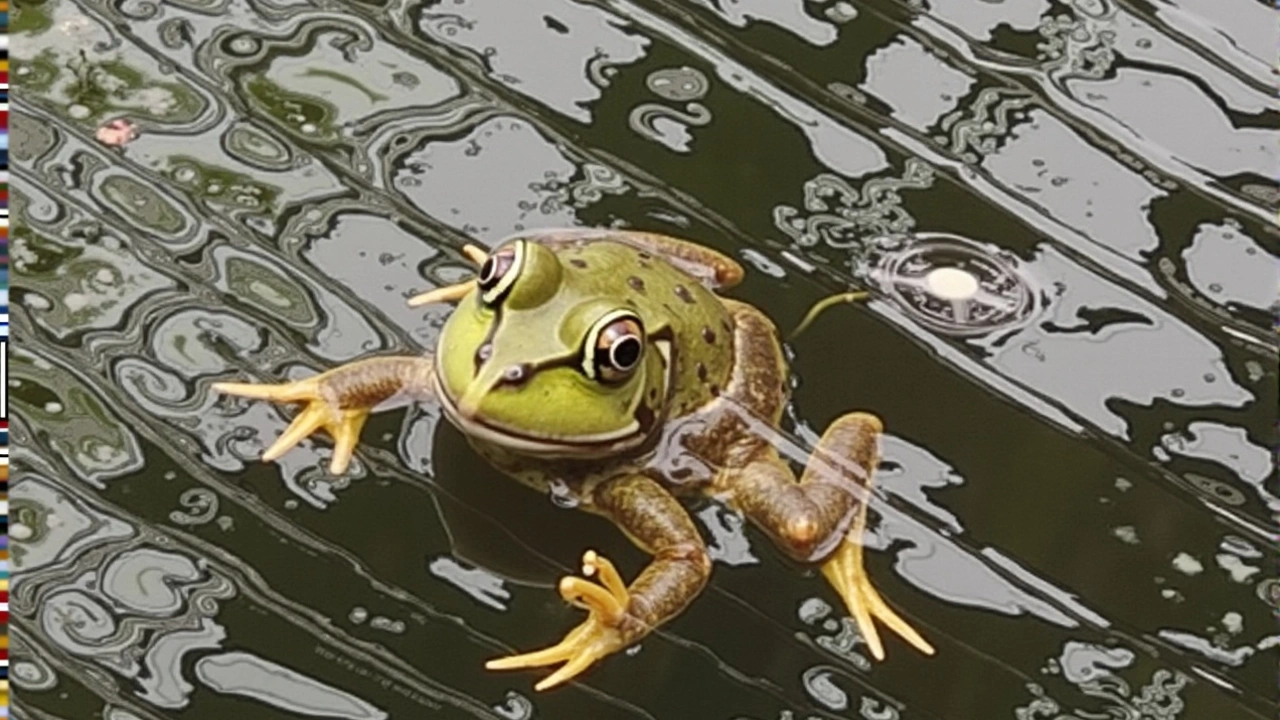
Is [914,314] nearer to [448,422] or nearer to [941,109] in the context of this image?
[941,109]

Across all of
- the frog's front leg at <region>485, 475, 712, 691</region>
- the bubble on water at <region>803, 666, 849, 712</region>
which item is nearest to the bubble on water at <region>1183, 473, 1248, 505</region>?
the bubble on water at <region>803, 666, 849, 712</region>

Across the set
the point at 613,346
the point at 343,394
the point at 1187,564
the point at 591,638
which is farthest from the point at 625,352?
the point at 1187,564

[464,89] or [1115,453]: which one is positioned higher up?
[1115,453]

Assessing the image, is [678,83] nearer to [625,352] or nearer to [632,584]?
[625,352]

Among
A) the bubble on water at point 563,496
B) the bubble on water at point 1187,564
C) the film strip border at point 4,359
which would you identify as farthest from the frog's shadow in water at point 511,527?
the bubble on water at point 1187,564

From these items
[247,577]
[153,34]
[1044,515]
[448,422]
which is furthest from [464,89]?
[1044,515]

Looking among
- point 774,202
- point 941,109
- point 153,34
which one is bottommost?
point 153,34

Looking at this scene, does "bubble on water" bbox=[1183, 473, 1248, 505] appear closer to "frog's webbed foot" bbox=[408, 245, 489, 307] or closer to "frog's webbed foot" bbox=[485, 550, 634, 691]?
"frog's webbed foot" bbox=[485, 550, 634, 691]
